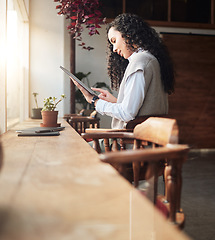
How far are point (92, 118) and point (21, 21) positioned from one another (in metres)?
2.81

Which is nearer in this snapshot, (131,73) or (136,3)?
(131,73)

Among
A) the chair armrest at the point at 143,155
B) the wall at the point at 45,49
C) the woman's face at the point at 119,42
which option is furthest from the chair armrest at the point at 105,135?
the wall at the point at 45,49

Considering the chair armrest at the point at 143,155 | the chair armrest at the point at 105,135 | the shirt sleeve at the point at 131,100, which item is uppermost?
the shirt sleeve at the point at 131,100

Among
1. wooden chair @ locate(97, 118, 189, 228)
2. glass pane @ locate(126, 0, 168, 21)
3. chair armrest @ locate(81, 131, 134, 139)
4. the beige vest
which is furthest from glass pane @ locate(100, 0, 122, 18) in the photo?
wooden chair @ locate(97, 118, 189, 228)

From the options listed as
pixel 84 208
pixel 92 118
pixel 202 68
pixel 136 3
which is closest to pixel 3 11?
pixel 92 118

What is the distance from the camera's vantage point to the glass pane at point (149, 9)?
707 centimetres

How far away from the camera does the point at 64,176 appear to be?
0.73 metres

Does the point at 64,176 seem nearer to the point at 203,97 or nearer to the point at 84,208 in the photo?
the point at 84,208

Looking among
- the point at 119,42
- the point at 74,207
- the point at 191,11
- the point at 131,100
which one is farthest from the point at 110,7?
the point at 74,207

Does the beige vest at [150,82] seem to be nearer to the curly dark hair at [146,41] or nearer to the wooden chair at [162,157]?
the curly dark hair at [146,41]

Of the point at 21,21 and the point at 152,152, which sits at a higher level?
the point at 21,21

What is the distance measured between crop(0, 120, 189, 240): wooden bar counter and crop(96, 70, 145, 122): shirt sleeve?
119 cm

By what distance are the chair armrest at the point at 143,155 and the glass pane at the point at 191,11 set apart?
21.8 feet

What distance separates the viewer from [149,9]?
280 inches
